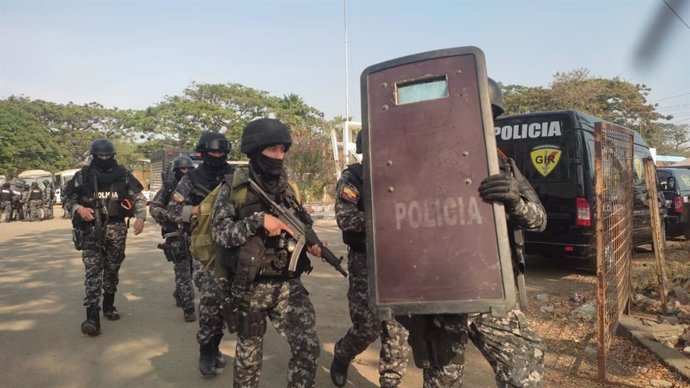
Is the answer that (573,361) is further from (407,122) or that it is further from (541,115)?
(541,115)

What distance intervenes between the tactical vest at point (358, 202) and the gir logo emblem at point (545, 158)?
417 centimetres

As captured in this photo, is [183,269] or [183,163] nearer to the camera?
[183,269]

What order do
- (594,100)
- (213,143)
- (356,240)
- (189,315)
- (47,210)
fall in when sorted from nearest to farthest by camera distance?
(356,240)
(213,143)
(189,315)
(47,210)
(594,100)

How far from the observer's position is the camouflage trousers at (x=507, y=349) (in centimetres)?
210

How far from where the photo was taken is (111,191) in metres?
4.78

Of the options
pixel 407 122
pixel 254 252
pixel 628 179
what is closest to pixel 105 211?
pixel 254 252

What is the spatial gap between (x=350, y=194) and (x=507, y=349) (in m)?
1.15

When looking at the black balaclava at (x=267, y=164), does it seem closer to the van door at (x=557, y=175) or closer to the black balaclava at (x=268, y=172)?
the black balaclava at (x=268, y=172)

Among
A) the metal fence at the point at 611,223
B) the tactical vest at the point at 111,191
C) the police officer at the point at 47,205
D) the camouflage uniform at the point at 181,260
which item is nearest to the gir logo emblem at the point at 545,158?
the metal fence at the point at 611,223

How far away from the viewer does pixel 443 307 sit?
1795 millimetres

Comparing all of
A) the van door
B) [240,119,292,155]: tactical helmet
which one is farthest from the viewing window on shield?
the van door

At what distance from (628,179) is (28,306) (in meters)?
6.51

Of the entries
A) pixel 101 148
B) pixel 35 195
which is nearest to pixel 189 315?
pixel 101 148

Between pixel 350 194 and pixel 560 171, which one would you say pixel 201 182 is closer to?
pixel 350 194
